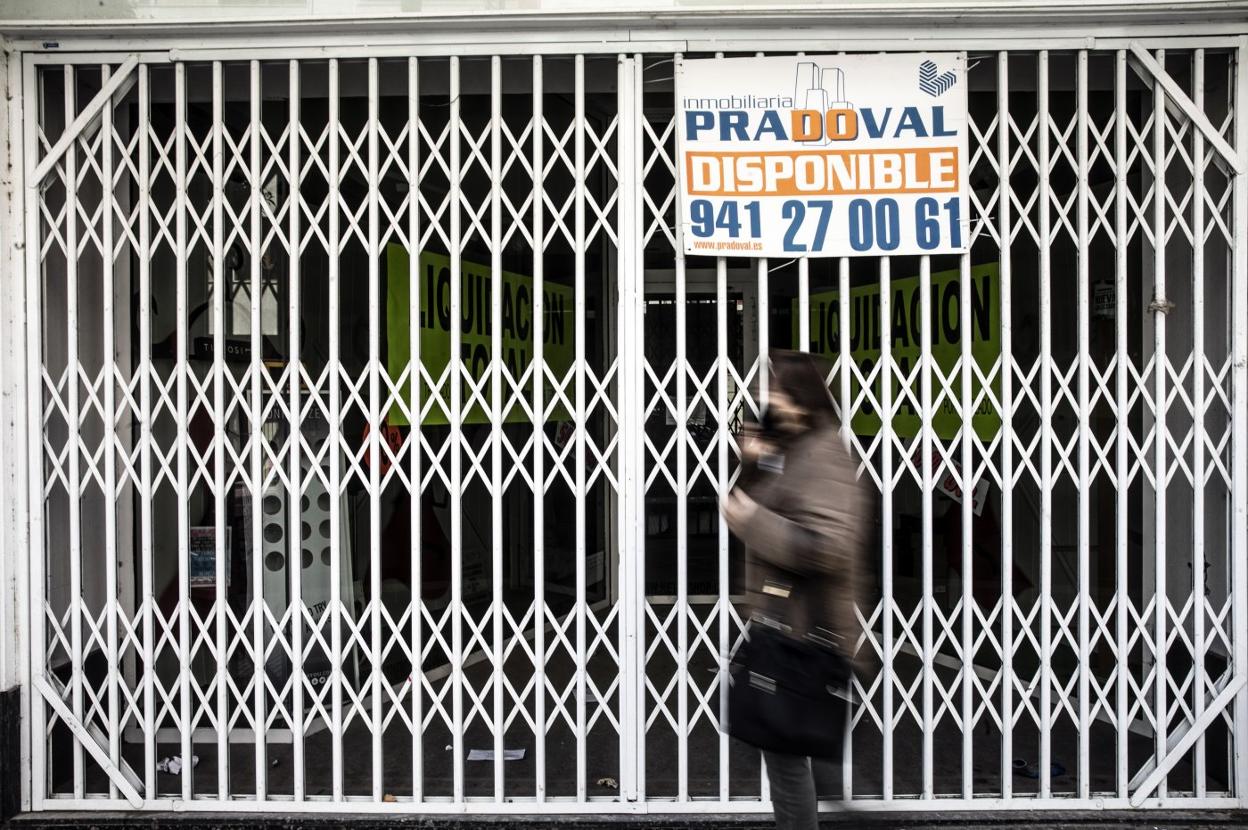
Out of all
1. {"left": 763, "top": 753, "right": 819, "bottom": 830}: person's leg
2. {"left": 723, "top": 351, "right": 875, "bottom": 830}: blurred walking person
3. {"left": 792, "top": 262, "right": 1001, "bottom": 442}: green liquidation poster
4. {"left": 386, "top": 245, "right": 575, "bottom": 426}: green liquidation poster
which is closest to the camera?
{"left": 723, "top": 351, "right": 875, "bottom": 830}: blurred walking person

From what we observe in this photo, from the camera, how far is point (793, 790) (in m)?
3.25

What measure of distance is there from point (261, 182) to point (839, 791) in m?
3.55

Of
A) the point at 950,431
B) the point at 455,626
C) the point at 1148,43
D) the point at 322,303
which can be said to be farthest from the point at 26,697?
the point at 1148,43

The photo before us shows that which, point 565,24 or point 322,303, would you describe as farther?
point 322,303

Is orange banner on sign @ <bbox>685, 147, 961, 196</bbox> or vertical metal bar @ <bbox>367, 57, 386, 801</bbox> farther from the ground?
orange banner on sign @ <bbox>685, 147, 961, 196</bbox>

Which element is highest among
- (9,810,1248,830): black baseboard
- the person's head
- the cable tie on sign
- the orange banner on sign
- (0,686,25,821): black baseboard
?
the orange banner on sign

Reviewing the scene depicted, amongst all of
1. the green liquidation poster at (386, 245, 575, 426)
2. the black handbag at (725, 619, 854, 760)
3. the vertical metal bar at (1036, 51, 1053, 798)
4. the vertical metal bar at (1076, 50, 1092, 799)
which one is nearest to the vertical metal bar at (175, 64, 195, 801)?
the green liquidation poster at (386, 245, 575, 426)

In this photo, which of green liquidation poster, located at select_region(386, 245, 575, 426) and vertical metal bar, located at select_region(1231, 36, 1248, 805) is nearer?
vertical metal bar, located at select_region(1231, 36, 1248, 805)

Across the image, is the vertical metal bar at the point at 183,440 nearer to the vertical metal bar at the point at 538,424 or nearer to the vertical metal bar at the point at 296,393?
the vertical metal bar at the point at 296,393

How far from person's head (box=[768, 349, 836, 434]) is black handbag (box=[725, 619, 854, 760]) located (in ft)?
2.21

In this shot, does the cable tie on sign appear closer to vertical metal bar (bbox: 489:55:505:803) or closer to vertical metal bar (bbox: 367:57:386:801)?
vertical metal bar (bbox: 489:55:505:803)

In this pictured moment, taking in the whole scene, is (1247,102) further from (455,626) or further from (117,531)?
(117,531)

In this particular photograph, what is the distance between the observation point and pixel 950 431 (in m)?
5.70

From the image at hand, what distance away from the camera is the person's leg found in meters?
3.24
